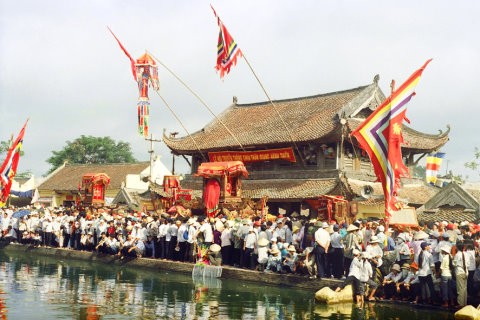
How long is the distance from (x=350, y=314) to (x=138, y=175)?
38.6 meters

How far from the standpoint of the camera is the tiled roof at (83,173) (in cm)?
5250

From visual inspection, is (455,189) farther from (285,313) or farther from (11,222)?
(11,222)

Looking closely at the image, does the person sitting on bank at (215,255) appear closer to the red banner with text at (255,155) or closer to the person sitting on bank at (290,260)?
A: the person sitting on bank at (290,260)

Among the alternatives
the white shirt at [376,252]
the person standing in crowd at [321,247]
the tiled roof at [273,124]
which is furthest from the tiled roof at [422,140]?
the white shirt at [376,252]

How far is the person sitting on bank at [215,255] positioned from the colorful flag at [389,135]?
5847mm

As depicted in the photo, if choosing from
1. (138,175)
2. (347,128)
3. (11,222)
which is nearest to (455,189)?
(347,128)

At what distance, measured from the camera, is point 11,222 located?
3012cm

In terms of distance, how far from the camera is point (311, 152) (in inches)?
Result: 1281

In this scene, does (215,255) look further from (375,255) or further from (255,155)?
(255,155)

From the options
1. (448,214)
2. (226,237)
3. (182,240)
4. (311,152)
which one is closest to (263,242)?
(226,237)

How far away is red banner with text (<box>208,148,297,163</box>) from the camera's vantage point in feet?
108

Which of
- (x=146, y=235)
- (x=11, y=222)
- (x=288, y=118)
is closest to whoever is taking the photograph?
(x=146, y=235)

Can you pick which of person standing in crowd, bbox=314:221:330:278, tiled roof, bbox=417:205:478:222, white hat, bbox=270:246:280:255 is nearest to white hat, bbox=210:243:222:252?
white hat, bbox=270:246:280:255

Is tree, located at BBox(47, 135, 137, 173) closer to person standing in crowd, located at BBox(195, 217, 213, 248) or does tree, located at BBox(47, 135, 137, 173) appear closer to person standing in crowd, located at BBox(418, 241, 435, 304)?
person standing in crowd, located at BBox(195, 217, 213, 248)
